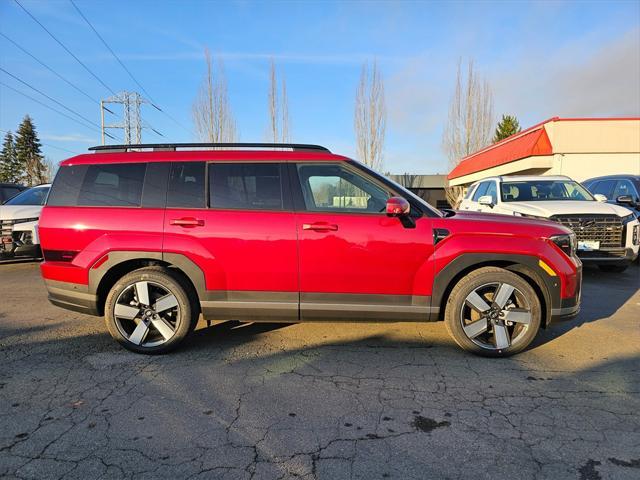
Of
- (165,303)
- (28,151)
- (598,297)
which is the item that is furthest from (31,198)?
(28,151)

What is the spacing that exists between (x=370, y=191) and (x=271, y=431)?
2248mm

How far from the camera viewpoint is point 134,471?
233cm

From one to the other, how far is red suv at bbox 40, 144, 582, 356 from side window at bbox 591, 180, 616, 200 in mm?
7934

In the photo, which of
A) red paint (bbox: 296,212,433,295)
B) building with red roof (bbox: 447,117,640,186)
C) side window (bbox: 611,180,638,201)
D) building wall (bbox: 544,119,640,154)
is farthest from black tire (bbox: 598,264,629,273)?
building wall (bbox: 544,119,640,154)

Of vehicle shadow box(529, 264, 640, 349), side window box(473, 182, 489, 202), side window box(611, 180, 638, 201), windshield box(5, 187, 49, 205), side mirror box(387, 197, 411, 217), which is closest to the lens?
side mirror box(387, 197, 411, 217)

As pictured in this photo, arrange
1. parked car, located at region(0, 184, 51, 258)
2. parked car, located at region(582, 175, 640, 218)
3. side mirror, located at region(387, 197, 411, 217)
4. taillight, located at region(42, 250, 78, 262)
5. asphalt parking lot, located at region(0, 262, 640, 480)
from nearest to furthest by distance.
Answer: asphalt parking lot, located at region(0, 262, 640, 480), side mirror, located at region(387, 197, 411, 217), taillight, located at region(42, 250, 78, 262), parked car, located at region(0, 184, 51, 258), parked car, located at region(582, 175, 640, 218)

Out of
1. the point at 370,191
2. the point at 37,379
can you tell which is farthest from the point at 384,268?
the point at 37,379

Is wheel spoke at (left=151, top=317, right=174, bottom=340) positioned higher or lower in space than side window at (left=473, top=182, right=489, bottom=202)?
lower

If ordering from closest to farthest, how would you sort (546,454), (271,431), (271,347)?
(546,454) → (271,431) → (271,347)

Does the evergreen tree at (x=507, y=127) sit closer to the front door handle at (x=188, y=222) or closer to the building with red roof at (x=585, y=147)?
the building with red roof at (x=585, y=147)

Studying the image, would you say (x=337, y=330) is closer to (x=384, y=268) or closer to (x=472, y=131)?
(x=384, y=268)

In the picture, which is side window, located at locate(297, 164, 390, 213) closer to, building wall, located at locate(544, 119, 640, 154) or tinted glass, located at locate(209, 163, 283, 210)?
tinted glass, located at locate(209, 163, 283, 210)

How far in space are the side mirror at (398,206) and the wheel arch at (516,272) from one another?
0.68 metres

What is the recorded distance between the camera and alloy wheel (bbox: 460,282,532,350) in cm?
385
